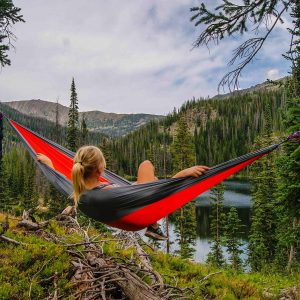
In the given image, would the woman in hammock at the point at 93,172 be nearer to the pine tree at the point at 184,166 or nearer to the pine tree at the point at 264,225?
the pine tree at the point at 184,166

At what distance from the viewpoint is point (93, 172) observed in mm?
3430

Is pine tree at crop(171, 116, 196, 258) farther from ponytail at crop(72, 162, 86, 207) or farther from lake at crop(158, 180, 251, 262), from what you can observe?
ponytail at crop(72, 162, 86, 207)

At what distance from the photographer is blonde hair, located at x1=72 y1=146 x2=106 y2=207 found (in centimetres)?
331

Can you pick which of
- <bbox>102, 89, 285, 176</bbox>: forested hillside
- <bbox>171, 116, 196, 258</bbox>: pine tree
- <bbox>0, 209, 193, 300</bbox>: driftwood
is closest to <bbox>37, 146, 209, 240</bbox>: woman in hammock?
<bbox>0, 209, 193, 300</bbox>: driftwood

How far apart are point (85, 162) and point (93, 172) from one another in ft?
0.52

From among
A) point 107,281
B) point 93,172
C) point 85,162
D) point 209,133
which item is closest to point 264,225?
point 107,281

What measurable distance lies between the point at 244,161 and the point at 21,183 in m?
55.7

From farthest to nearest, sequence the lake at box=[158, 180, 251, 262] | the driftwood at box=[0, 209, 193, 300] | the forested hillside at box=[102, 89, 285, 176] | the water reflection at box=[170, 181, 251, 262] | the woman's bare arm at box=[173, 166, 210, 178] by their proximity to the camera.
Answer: the forested hillside at box=[102, 89, 285, 176] < the water reflection at box=[170, 181, 251, 262] < the lake at box=[158, 180, 251, 262] < the woman's bare arm at box=[173, 166, 210, 178] < the driftwood at box=[0, 209, 193, 300]

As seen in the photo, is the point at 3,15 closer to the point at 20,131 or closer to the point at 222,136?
the point at 20,131

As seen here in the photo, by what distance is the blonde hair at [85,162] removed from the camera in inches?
130

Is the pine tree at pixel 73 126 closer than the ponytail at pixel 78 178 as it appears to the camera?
No

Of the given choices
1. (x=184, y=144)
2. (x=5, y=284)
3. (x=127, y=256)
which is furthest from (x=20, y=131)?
(x=184, y=144)

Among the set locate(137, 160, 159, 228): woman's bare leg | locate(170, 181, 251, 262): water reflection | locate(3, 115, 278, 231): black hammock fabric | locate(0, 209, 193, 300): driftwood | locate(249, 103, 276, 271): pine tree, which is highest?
locate(137, 160, 159, 228): woman's bare leg

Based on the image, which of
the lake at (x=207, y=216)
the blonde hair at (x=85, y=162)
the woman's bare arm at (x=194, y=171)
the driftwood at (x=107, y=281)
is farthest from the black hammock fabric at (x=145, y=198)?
the lake at (x=207, y=216)
